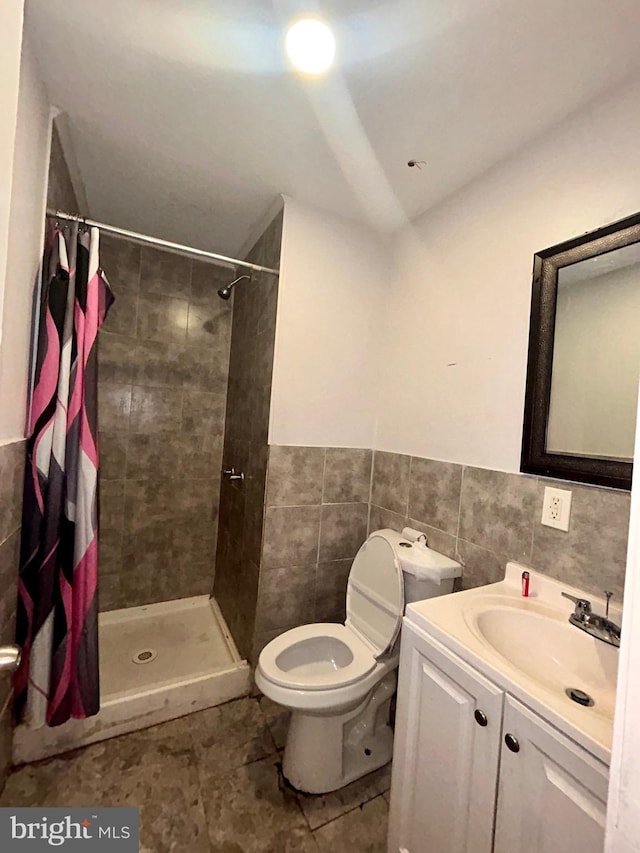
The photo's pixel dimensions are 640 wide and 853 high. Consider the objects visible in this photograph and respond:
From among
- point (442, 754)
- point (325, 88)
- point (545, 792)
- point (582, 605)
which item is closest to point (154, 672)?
point (442, 754)

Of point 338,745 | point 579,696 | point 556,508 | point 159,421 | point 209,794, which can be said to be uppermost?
point 159,421

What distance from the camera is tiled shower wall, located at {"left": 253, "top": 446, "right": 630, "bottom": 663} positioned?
1046mm

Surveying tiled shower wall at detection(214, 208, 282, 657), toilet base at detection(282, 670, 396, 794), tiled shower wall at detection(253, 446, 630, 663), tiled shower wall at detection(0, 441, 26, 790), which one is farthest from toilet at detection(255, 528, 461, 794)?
tiled shower wall at detection(0, 441, 26, 790)

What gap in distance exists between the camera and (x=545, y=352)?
3.78 ft

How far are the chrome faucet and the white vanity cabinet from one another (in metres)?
0.35

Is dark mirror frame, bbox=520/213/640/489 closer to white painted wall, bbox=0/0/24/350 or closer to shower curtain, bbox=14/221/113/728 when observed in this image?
white painted wall, bbox=0/0/24/350

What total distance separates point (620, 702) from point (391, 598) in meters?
1.03

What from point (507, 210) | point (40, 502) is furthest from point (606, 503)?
point (40, 502)

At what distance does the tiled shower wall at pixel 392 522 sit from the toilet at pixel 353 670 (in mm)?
151

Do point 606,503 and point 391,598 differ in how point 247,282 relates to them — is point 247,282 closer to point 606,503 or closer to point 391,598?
→ point 391,598

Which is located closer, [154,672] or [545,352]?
[545,352]

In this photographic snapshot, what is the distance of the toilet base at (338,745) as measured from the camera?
126 cm

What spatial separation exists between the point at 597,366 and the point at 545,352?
149 mm

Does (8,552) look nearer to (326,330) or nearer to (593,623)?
(326,330)
